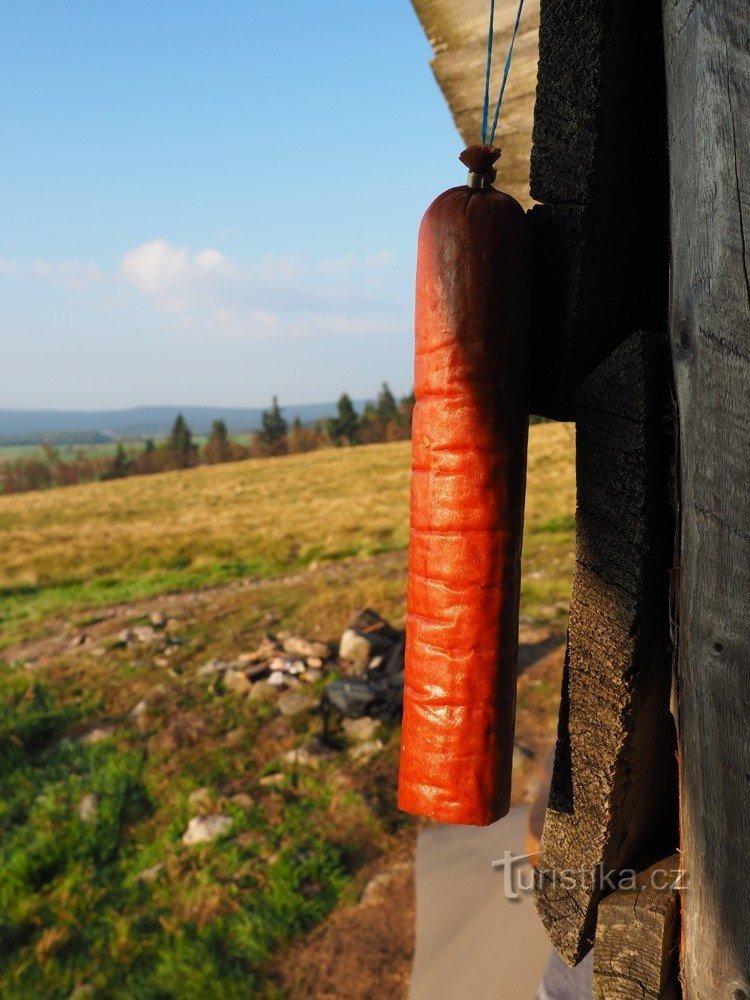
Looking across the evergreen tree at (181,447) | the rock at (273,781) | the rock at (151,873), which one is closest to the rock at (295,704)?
the rock at (273,781)

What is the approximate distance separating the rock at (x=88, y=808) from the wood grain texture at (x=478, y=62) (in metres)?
4.96

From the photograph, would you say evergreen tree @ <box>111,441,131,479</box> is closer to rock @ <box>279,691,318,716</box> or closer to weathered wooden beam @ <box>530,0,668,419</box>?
rock @ <box>279,691,318,716</box>

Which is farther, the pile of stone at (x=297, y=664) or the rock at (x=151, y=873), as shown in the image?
the pile of stone at (x=297, y=664)

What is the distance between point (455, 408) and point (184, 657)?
7487 millimetres

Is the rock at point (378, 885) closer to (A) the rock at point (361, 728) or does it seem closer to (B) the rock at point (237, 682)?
(A) the rock at point (361, 728)

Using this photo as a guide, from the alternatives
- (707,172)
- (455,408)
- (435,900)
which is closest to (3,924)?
(435,900)

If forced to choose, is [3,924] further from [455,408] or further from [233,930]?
[455,408]

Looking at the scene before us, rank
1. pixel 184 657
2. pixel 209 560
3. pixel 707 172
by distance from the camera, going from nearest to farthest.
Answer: pixel 707 172 → pixel 184 657 → pixel 209 560

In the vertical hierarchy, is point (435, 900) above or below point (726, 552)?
below

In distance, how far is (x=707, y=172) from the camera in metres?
0.94

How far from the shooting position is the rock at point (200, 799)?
5.13 m

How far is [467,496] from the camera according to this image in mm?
1108

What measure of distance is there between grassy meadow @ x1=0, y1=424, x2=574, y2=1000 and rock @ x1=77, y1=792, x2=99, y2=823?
14 millimetres

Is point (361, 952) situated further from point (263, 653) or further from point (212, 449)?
point (212, 449)
